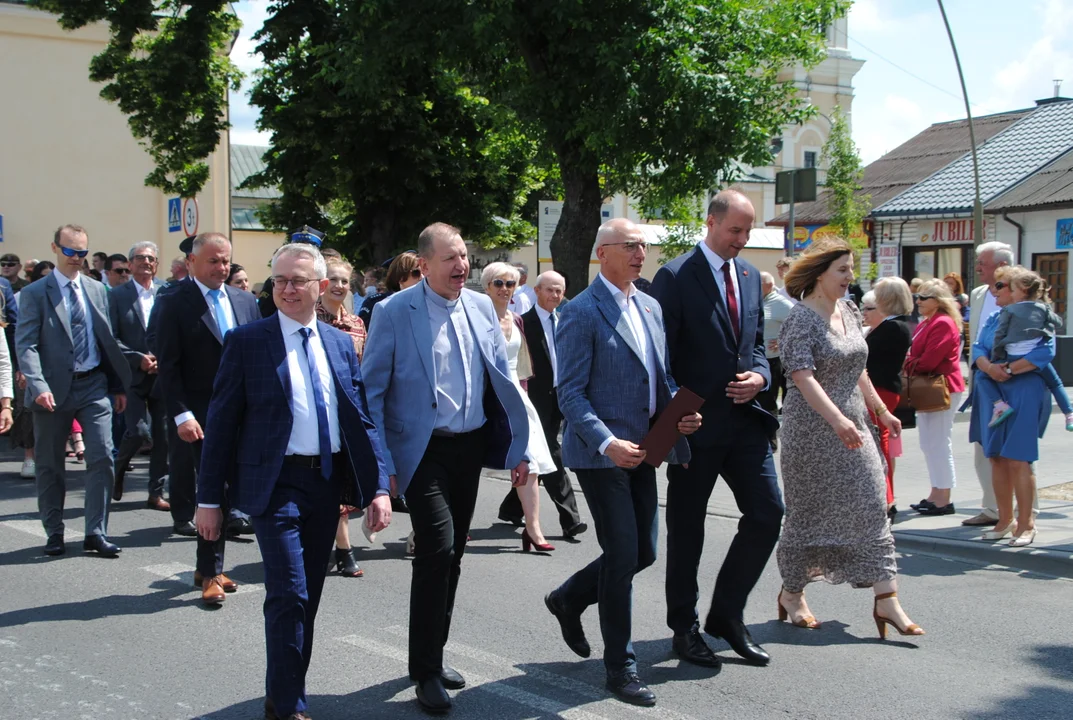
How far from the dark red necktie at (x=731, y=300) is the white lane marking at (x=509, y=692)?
1799mm

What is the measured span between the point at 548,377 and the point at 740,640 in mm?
3396

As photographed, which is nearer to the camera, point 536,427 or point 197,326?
point 197,326

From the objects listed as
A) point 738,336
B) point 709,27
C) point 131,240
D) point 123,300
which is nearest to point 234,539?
point 123,300

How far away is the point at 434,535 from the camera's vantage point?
458 centimetres

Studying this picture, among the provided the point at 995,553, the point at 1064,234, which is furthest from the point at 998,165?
the point at 995,553

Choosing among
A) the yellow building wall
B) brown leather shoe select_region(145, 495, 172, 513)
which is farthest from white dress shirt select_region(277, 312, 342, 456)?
the yellow building wall

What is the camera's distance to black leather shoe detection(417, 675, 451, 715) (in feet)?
15.0

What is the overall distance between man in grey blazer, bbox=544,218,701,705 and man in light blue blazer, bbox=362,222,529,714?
29 cm

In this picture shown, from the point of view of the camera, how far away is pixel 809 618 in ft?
19.3

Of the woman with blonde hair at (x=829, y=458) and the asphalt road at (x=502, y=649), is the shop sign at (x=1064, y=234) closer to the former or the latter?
the asphalt road at (x=502, y=649)

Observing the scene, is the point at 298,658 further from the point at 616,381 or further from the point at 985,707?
the point at 985,707

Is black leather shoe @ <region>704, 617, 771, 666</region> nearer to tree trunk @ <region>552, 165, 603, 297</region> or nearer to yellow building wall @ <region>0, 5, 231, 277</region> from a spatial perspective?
tree trunk @ <region>552, 165, 603, 297</region>

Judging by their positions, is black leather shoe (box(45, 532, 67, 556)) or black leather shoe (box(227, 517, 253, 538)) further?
black leather shoe (box(227, 517, 253, 538))

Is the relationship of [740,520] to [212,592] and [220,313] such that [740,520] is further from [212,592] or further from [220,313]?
[220,313]
